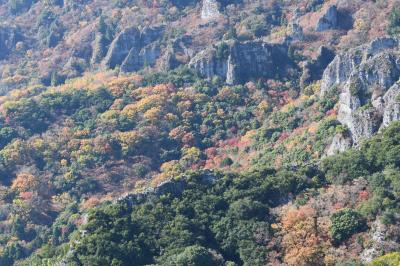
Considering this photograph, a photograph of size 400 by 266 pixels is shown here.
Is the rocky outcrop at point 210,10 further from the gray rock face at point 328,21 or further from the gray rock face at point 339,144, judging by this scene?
the gray rock face at point 339,144

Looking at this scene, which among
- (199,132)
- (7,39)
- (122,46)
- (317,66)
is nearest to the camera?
(199,132)

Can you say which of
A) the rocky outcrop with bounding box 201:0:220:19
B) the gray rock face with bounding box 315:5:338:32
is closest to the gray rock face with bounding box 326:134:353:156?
the gray rock face with bounding box 315:5:338:32

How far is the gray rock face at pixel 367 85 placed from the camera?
3211 inches

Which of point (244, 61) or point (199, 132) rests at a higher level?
point (244, 61)

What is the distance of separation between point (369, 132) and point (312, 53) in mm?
39372

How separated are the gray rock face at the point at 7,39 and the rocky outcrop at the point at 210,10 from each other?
32.7m

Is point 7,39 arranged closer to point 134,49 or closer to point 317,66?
point 134,49

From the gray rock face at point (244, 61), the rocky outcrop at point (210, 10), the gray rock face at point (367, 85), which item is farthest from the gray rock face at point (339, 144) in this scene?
the rocky outcrop at point (210, 10)

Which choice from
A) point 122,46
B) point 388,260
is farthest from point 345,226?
point 122,46

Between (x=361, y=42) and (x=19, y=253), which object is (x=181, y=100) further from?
(x=19, y=253)

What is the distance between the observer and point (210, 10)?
→ 142 m

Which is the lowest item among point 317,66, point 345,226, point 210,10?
point 317,66

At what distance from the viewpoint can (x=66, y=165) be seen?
341 ft

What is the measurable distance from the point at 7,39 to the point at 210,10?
118 feet
